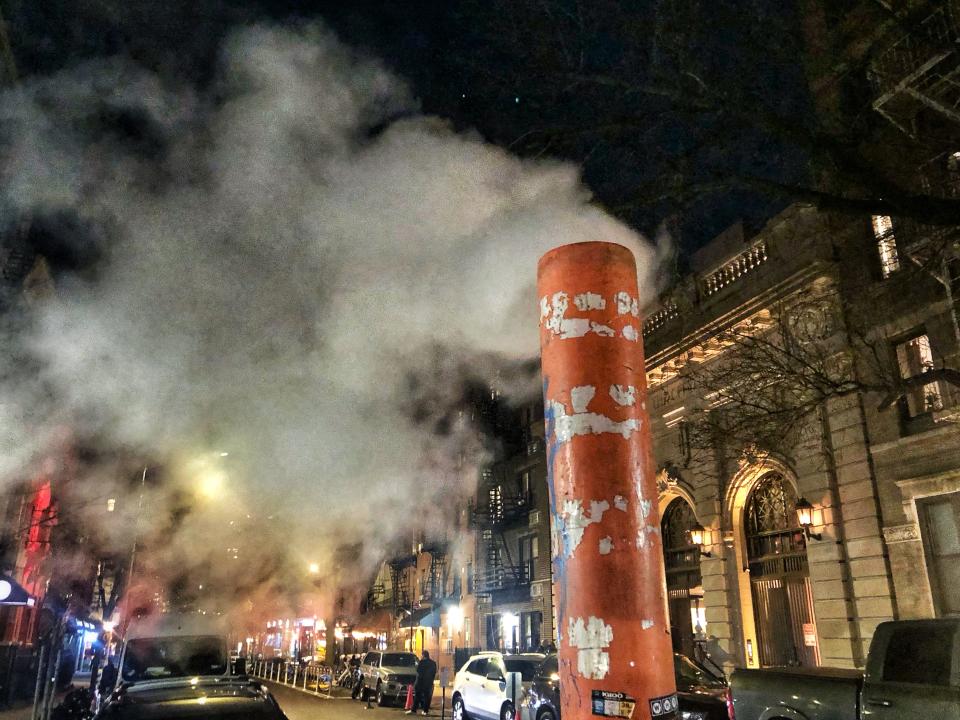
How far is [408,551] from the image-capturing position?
36.4m

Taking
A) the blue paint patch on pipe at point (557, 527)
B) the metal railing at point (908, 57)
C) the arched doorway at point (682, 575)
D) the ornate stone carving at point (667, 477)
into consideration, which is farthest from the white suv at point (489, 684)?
the metal railing at point (908, 57)

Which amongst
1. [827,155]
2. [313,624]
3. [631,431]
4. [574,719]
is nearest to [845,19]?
[827,155]

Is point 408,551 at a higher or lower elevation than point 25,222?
lower

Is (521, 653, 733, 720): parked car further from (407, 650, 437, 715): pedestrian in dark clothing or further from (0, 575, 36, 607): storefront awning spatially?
(0, 575, 36, 607): storefront awning

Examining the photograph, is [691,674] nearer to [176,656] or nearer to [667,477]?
[667,477]

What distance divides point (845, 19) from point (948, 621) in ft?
27.4

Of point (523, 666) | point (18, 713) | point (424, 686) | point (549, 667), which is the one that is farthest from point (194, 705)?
point (18, 713)

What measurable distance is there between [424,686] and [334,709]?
2397mm

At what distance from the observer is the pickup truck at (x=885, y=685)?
586 centimetres

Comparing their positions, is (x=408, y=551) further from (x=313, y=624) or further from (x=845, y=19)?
(x=845, y=19)

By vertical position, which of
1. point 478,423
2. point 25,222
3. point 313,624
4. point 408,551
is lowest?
point 313,624

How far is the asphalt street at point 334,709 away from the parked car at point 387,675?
1.02 feet

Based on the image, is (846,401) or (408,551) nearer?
(846,401)

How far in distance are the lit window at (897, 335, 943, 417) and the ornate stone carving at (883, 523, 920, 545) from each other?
181cm
